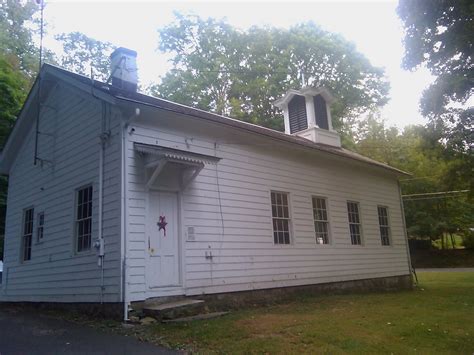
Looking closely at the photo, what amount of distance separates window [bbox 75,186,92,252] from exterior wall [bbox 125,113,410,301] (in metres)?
1.72

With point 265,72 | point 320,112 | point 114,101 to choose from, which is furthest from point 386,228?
point 265,72

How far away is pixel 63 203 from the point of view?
34.9 feet

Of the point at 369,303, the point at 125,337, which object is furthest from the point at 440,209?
the point at 125,337

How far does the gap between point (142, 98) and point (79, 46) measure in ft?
74.8

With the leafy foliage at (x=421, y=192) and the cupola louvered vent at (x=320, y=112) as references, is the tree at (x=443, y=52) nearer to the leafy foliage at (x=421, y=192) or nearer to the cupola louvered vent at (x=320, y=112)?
the cupola louvered vent at (x=320, y=112)

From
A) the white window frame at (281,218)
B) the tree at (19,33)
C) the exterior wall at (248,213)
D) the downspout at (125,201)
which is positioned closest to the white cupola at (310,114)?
the exterior wall at (248,213)

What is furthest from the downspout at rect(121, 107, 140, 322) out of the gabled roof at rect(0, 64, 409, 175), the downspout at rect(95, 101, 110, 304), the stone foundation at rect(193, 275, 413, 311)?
the stone foundation at rect(193, 275, 413, 311)

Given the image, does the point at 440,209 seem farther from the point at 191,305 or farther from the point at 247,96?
the point at 191,305

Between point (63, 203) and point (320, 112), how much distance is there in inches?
404

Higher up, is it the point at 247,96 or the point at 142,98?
the point at 247,96

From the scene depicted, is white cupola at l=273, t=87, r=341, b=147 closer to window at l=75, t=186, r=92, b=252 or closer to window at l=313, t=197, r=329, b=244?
window at l=313, t=197, r=329, b=244

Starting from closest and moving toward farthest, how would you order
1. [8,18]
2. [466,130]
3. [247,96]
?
[466,130], [8,18], [247,96]

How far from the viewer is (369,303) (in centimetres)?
1027

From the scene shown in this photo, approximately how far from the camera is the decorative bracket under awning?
8652 mm
